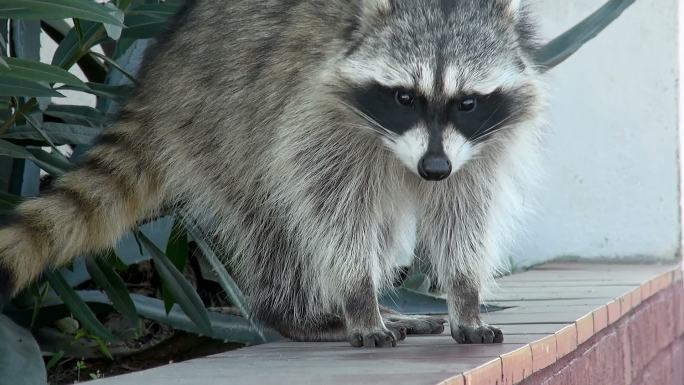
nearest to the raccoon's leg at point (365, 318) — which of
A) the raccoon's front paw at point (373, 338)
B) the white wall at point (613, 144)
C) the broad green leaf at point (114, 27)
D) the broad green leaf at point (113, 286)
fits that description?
the raccoon's front paw at point (373, 338)

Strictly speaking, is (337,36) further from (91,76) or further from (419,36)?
(91,76)

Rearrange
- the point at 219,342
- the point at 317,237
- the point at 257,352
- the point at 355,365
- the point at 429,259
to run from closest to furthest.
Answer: the point at 355,365, the point at 257,352, the point at 317,237, the point at 429,259, the point at 219,342

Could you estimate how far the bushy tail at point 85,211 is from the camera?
2.91 metres

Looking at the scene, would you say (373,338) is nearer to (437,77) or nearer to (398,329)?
(398,329)

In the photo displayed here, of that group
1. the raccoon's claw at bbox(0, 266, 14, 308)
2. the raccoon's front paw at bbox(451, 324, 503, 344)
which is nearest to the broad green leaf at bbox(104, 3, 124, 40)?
the raccoon's claw at bbox(0, 266, 14, 308)

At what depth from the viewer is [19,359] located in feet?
8.75

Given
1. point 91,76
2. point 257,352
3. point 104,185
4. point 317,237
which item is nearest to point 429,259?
point 317,237

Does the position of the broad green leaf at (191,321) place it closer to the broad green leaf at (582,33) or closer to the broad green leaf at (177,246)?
the broad green leaf at (177,246)

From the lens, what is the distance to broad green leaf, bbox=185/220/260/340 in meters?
3.31

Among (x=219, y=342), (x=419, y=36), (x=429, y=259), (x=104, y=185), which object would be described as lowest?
(x=219, y=342)

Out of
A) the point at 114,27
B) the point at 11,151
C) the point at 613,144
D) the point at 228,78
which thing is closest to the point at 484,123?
the point at 228,78

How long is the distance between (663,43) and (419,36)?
2.48 metres

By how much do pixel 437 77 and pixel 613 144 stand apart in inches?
101

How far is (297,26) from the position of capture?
10.3 feet
